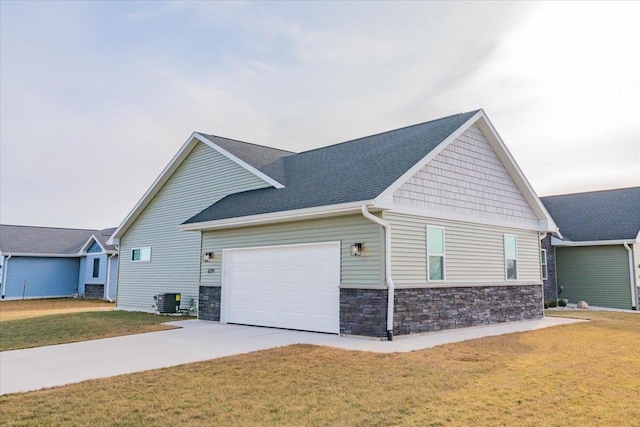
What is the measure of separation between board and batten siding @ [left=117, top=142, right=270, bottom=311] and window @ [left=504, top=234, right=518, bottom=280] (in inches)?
291

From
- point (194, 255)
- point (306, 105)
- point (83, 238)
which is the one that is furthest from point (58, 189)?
point (306, 105)

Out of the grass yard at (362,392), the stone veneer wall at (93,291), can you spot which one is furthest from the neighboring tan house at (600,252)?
the stone veneer wall at (93,291)

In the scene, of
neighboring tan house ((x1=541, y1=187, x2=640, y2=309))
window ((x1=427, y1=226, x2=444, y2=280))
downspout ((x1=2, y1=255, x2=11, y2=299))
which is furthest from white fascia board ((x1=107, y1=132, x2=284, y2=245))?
neighboring tan house ((x1=541, y1=187, x2=640, y2=309))

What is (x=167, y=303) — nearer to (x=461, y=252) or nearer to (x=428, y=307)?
(x=428, y=307)

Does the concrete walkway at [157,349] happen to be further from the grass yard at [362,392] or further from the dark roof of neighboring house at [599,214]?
the dark roof of neighboring house at [599,214]

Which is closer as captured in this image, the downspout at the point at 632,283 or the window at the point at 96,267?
→ the downspout at the point at 632,283

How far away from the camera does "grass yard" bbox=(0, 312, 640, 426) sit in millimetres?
5035

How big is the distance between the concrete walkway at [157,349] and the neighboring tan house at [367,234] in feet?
2.18

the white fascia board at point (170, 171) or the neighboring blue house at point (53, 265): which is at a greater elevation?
the white fascia board at point (170, 171)

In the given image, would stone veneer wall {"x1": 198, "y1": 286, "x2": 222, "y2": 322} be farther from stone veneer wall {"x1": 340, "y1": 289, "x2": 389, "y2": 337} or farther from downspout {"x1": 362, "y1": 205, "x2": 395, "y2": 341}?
downspout {"x1": 362, "y1": 205, "x2": 395, "y2": 341}

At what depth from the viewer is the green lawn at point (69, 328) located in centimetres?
1094

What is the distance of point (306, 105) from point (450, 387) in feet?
43.0

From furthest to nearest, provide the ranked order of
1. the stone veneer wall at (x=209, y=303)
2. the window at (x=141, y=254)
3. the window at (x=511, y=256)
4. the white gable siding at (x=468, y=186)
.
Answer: the window at (x=141, y=254)
the window at (x=511, y=256)
the stone veneer wall at (x=209, y=303)
the white gable siding at (x=468, y=186)

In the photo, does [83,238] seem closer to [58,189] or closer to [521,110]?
[58,189]
